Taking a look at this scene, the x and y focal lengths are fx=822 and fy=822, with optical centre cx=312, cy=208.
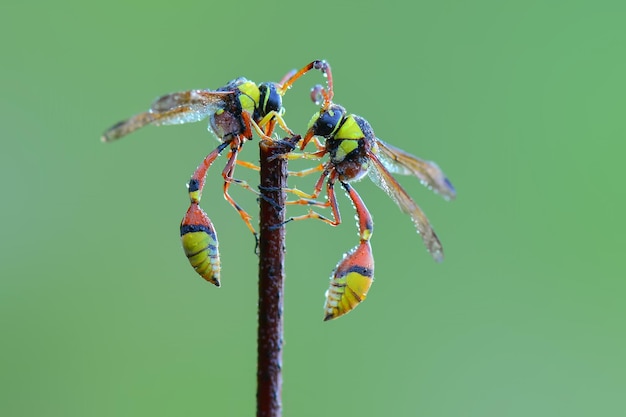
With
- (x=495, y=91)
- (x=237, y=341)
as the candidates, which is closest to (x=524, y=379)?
(x=237, y=341)

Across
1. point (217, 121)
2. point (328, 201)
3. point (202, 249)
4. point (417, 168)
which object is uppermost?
point (417, 168)

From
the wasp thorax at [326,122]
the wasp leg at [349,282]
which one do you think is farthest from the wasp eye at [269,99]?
the wasp leg at [349,282]

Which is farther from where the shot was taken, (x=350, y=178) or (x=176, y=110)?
(x=350, y=178)

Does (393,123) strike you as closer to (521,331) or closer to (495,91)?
(495,91)

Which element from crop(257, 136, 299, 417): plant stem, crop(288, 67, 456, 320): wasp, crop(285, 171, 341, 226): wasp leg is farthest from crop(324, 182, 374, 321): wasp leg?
crop(257, 136, 299, 417): plant stem

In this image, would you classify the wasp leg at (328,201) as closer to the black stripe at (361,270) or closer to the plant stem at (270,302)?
the black stripe at (361,270)

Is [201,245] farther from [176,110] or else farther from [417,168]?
[417,168]

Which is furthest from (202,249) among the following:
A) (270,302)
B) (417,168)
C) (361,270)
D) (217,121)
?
(417,168)
